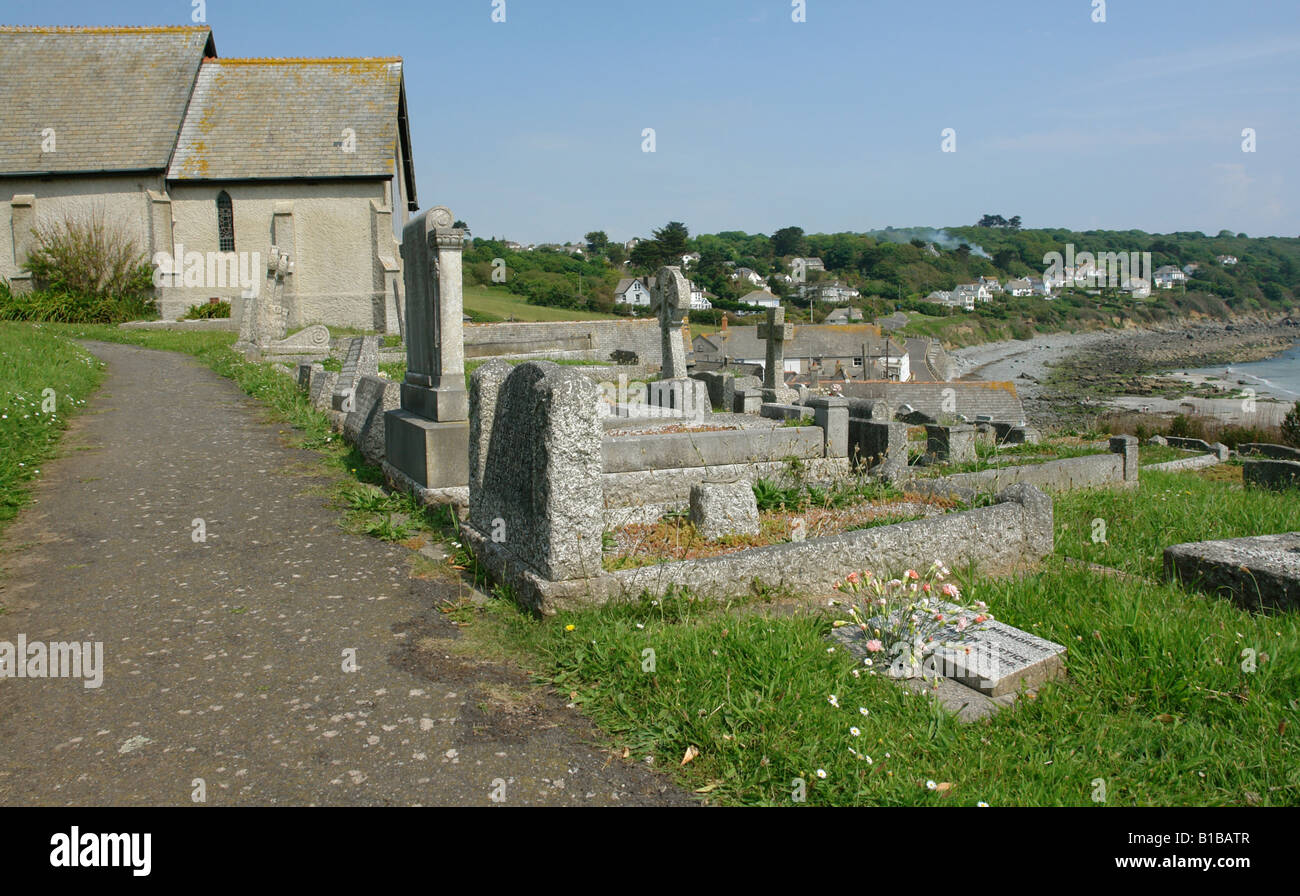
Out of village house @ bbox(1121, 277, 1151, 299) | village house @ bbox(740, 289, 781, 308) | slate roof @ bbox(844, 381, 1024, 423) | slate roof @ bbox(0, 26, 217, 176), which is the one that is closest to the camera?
slate roof @ bbox(0, 26, 217, 176)

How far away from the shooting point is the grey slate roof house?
28172mm

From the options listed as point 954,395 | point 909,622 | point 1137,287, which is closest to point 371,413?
point 909,622

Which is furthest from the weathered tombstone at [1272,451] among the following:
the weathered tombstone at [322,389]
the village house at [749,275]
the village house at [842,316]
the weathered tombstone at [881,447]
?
the village house at [749,275]

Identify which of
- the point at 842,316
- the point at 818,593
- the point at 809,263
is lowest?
the point at 818,593

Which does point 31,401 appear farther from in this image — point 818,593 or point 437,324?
point 818,593

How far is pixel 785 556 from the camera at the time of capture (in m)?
5.05

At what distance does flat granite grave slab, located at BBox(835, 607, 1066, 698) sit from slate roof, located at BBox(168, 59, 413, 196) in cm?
2824

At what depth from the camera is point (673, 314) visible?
1338cm

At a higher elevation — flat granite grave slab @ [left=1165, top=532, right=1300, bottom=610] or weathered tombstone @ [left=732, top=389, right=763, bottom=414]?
weathered tombstone @ [left=732, top=389, right=763, bottom=414]

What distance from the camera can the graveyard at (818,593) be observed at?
3.27 m

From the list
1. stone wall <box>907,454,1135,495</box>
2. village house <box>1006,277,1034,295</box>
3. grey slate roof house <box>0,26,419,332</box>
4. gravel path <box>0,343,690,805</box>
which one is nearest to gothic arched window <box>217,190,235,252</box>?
grey slate roof house <box>0,26,419,332</box>

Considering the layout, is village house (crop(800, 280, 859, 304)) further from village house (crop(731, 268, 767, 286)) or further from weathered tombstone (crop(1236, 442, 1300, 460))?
weathered tombstone (crop(1236, 442, 1300, 460))

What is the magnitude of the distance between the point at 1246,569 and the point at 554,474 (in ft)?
13.6

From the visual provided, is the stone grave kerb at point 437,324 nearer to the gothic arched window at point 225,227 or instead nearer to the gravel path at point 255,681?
the gravel path at point 255,681
